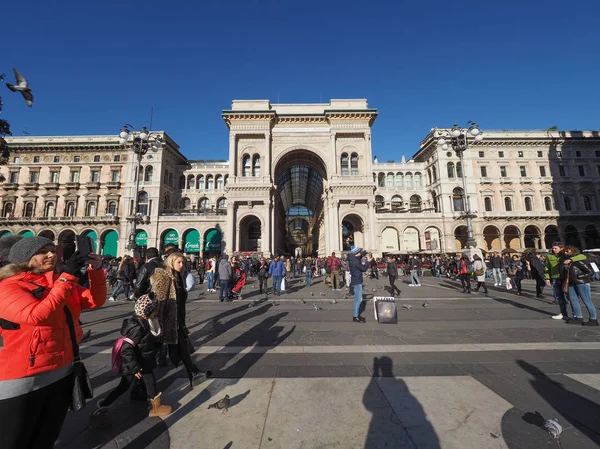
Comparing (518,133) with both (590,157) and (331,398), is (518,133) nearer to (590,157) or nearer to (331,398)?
(590,157)

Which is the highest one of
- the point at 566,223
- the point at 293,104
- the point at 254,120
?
the point at 293,104

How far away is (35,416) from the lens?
1.58 m

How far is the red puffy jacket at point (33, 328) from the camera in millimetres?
1528

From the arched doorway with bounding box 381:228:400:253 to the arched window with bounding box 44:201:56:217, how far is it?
45.4m

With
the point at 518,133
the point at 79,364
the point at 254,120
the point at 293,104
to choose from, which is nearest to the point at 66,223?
the point at 254,120

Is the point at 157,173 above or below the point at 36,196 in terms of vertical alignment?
above

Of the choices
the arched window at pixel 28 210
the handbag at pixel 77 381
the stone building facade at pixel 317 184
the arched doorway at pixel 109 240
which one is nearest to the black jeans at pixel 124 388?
the handbag at pixel 77 381

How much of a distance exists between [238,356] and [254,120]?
32.6 meters

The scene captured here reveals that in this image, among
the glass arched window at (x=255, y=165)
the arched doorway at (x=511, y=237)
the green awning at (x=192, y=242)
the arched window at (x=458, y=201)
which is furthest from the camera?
the arched window at (x=458, y=201)

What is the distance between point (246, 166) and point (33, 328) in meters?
33.0

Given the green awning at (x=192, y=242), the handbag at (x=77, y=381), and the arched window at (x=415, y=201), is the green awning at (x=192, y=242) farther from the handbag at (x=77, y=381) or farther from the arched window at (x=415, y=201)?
the handbag at (x=77, y=381)

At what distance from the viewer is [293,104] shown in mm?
35031

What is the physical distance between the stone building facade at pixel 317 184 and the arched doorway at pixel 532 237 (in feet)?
0.46

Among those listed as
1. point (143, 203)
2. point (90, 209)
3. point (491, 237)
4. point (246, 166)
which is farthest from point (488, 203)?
point (90, 209)
